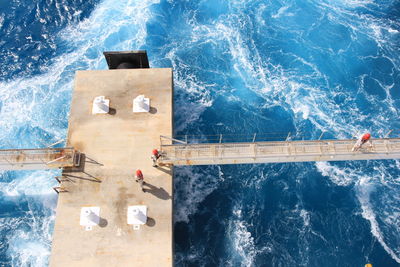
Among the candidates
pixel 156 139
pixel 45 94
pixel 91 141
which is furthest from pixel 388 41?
pixel 45 94

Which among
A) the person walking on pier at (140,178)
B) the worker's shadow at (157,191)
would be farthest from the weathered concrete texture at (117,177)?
the person walking on pier at (140,178)

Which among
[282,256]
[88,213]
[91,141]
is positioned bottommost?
[282,256]

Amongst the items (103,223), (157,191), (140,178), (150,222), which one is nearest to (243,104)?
(157,191)

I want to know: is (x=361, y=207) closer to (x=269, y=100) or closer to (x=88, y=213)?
(x=269, y=100)

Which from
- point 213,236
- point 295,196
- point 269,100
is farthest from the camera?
point 269,100

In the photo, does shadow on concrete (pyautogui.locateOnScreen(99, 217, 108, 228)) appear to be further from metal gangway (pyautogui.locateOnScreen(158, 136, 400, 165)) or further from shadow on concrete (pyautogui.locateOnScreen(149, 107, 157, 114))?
shadow on concrete (pyautogui.locateOnScreen(149, 107, 157, 114))

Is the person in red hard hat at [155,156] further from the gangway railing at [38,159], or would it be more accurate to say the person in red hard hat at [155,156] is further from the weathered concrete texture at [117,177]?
the gangway railing at [38,159]
